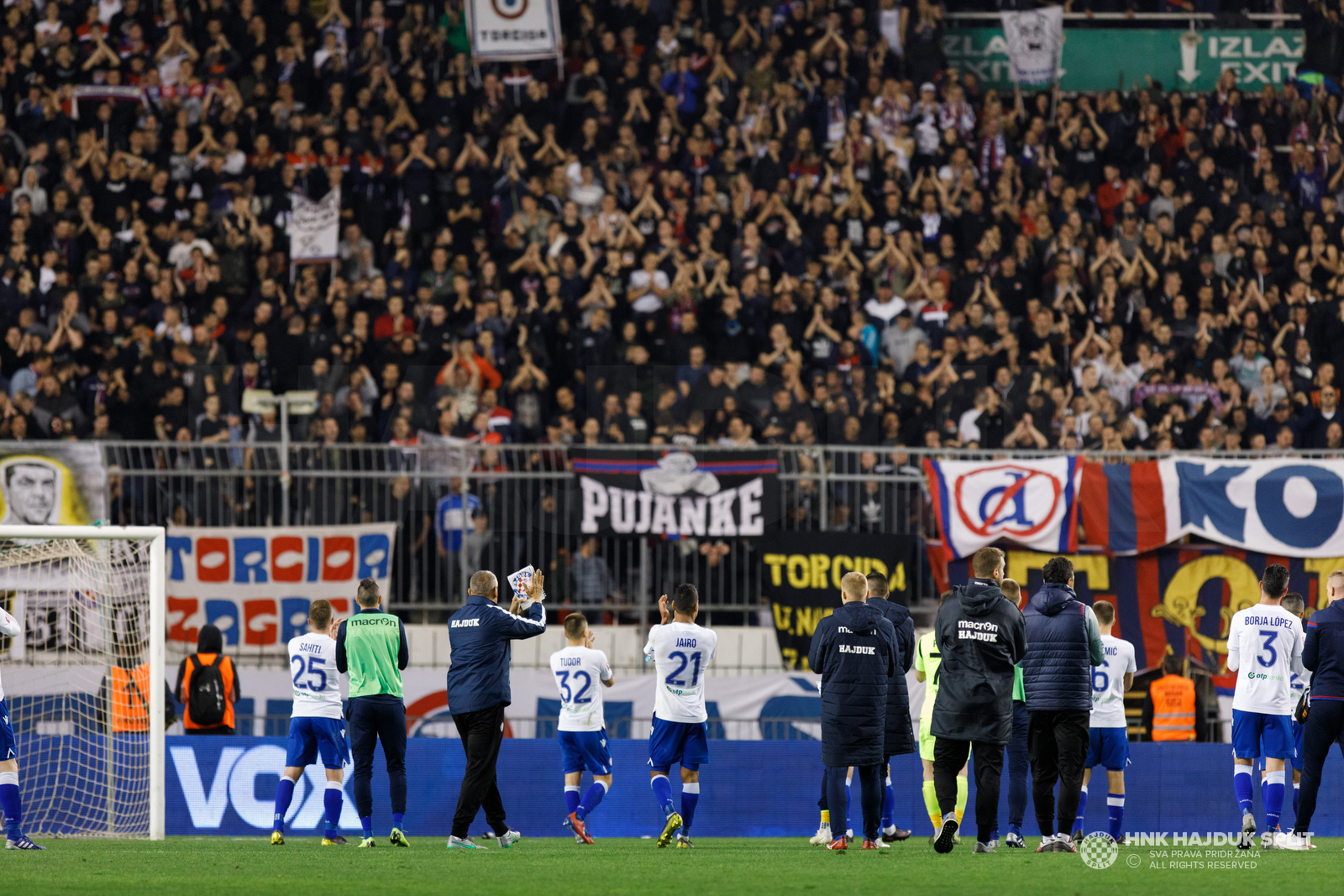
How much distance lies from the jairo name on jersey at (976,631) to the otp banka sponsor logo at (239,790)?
7.00 m

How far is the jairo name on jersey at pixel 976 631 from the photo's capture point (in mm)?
11805

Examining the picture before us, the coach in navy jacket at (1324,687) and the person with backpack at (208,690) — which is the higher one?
the coach in navy jacket at (1324,687)

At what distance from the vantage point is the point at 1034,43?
86.8 ft

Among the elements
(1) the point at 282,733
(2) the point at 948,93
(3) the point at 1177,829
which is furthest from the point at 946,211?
(1) the point at 282,733

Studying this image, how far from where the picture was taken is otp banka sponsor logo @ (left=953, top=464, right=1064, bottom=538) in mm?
18219

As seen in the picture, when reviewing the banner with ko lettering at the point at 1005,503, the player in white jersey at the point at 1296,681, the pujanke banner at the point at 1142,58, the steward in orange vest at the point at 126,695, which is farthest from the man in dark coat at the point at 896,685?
the pujanke banner at the point at 1142,58

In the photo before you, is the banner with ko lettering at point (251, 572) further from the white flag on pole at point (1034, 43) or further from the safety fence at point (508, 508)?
the white flag on pole at point (1034, 43)

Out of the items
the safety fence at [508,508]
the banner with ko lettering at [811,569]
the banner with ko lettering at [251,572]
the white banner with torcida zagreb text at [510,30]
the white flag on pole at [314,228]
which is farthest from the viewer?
the white banner with torcida zagreb text at [510,30]

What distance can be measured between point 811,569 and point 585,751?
4355 millimetres

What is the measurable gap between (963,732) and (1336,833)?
6833 millimetres

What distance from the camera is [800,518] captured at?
18391mm

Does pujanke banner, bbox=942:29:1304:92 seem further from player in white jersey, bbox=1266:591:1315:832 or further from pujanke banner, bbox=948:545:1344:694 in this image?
player in white jersey, bbox=1266:591:1315:832

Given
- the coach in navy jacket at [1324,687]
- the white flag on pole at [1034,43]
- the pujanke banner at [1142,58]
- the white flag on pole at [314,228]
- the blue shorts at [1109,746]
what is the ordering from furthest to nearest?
1. the pujanke banner at [1142,58]
2. the white flag on pole at [1034,43]
3. the white flag on pole at [314,228]
4. the blue shorts at [1109,746]
5. the coach in navy jacket at [1324,687]

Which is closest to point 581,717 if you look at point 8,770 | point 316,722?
point 316,722
